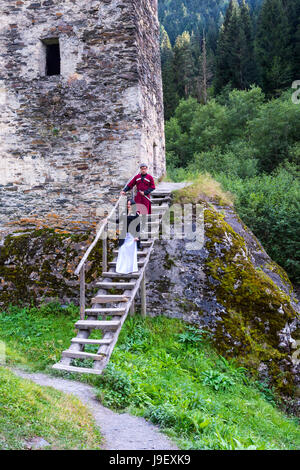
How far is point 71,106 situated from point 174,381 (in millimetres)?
6343

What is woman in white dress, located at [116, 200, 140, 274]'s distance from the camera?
6.68 meters

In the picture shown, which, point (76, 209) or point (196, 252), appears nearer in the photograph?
point (196, 252)

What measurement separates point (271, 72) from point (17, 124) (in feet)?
77.4

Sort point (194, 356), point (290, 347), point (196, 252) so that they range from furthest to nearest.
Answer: point (196, 252), point (290, 347), point (194, 356)

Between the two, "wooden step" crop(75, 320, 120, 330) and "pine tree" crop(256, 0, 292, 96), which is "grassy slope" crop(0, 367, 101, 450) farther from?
"pine tree" crop(256, 0, 292, 96)

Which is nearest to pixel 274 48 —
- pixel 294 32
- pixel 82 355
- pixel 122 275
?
pixel 294 32

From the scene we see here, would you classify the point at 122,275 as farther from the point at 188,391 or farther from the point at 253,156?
the point at 253,156

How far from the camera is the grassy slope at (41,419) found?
3363mm

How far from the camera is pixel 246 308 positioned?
7215 millimetres

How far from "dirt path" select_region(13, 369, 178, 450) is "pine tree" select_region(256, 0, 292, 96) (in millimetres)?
25379

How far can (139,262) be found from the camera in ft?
22.2

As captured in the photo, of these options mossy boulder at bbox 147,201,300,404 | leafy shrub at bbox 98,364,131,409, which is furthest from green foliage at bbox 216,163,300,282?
leafy shrub at bbox 98,364,131,409
